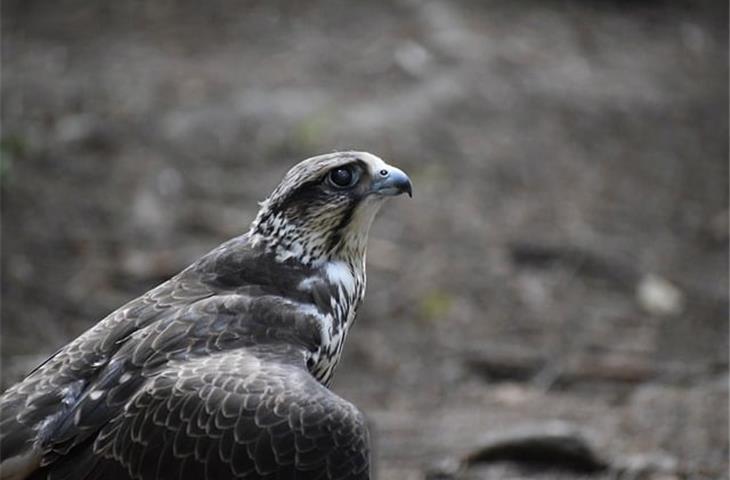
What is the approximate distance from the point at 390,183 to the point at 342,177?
6.7 inches

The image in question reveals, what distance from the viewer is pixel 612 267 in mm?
8422

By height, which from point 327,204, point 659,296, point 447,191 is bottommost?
point 659,296

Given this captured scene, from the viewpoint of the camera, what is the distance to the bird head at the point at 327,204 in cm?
443

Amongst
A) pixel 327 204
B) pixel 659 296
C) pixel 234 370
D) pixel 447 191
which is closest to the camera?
pixel 234 370

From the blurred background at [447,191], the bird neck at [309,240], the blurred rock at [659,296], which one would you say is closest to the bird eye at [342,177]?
the bird neck at [309,240]

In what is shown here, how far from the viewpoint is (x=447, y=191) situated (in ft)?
29.6

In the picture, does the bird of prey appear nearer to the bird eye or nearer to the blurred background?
the bird eye

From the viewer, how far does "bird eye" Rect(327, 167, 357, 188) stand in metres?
4.45

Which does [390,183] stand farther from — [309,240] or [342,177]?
→ [309,240]

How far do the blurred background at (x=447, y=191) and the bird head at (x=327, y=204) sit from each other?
66.0 inches

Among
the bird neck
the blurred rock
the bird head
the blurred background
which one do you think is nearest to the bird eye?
the bird head

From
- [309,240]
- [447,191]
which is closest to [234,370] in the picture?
[309,240]

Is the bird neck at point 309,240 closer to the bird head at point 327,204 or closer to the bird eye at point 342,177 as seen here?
the bird head at point 327,204

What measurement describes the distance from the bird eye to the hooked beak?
8 cm
